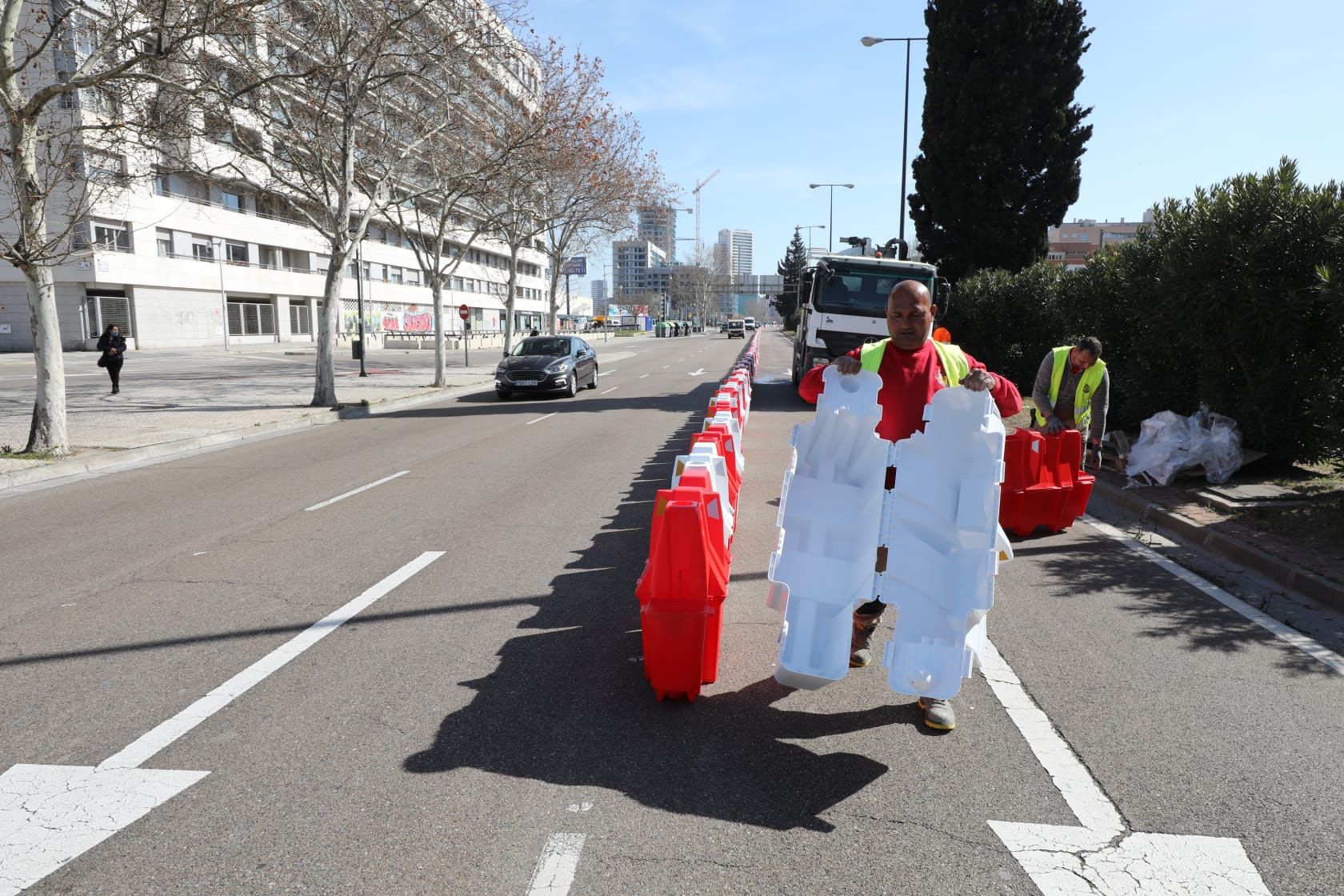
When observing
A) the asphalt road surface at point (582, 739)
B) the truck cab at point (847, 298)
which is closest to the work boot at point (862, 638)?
the asphalt road surface at point (582, 739)

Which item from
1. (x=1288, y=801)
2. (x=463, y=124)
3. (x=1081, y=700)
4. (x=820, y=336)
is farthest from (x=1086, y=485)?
(x=463, y=124)

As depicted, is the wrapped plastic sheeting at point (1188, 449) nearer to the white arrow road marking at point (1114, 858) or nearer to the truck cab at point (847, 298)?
the white arrow road marking at point (1114, 858)

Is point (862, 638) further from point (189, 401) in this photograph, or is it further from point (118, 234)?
point (118, 234)

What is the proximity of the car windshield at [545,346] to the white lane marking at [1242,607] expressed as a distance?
1652 centimetres

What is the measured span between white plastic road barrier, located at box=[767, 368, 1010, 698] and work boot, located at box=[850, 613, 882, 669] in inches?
20.7

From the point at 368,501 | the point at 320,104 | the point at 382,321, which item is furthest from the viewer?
the point at 382,321

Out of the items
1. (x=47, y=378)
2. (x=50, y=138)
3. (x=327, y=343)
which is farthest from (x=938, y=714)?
(x=327, y=343)

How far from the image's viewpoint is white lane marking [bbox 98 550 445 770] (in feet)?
11.6

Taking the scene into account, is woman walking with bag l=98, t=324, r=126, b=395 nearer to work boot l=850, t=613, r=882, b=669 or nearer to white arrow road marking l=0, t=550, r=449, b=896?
white arrow road marking l=0, t=550, r=449, b=896

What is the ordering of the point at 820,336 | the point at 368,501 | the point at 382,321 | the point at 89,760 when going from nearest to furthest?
the point at 89,760 → the point at 368,501 → the point at 820,336 → the point at 382,321

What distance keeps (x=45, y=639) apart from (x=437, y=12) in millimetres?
16462

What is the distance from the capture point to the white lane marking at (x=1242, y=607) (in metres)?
4.82

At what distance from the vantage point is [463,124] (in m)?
23.9

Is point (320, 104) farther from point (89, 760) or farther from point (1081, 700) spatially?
point (1081, 700)
